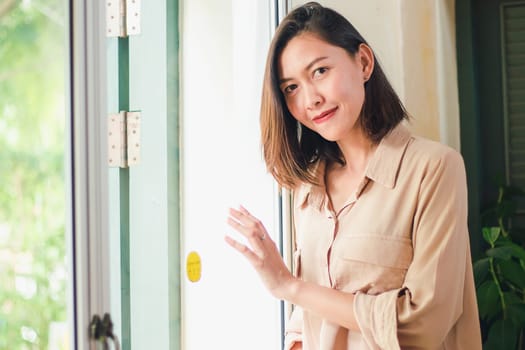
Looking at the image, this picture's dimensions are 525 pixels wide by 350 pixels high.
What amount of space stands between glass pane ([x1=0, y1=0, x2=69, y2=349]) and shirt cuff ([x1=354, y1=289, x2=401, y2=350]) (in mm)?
578

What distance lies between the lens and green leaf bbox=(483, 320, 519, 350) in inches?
79.1

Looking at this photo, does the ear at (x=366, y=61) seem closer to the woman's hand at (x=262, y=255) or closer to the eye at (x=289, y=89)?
the eye at (x=289, y=89)

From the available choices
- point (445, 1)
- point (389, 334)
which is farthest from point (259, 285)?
point (445, 1)

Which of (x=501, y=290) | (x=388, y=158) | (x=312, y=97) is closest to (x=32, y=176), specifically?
A: (x=312, y=97)

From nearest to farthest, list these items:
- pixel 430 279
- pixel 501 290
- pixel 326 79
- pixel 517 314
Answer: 1. pixel 430 279
2. pixel 326 79
3. pixel 517 314
4. pixel 501 290

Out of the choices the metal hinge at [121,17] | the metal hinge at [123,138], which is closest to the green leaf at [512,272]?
the metal hinge at [123,138]

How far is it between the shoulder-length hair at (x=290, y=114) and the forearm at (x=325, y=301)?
0.91ft

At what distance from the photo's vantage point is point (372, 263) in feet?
4.40

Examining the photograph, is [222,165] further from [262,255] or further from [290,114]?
[262,255]

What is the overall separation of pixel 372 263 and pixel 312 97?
0.38m

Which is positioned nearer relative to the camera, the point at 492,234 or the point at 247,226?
the point at 247,226

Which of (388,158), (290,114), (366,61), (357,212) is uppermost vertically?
(366,61)

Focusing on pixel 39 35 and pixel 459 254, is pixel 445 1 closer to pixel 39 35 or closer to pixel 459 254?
pixel 459 254

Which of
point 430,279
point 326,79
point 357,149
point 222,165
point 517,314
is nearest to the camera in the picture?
point 430,279
